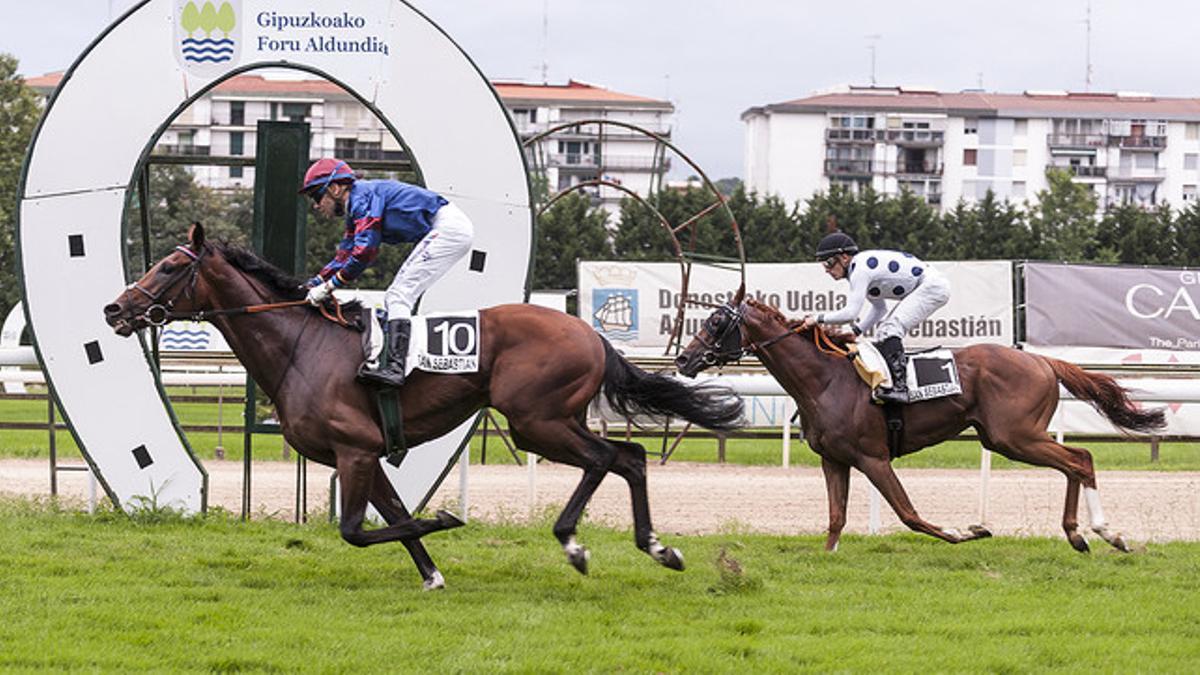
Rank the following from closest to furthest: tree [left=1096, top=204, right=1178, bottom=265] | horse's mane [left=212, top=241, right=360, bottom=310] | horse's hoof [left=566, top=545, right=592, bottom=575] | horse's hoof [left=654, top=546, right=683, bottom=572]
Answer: horse's hoof [left=566, top=545, right=592, bottom=575], horse's hoof [left=654, top=546, right=683, bottom=572], horse's mane [left=212, top=241, right=360, bottom=310], tree [left=1096, top=204, right=1178, bottom=265]

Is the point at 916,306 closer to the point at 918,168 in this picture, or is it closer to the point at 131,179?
the point at 131,179

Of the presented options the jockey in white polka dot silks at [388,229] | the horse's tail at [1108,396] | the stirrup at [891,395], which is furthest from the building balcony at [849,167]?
the jockey in white polka dot silks at [388,229]

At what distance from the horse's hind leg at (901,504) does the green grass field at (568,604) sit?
0.35ft

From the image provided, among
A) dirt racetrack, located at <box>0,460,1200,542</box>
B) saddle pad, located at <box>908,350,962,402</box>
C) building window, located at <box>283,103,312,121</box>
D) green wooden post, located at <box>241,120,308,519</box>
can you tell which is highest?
building window, located at <box>283,103,312,121</box>

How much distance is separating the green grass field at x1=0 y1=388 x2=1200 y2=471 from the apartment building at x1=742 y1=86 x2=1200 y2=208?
73.0 meters

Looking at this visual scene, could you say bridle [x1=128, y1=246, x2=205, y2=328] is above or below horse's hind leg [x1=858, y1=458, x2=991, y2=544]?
above

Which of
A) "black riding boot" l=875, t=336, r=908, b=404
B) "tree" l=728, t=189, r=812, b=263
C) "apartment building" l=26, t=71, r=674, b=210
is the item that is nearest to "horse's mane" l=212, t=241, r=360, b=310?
"black riding boot" l=875, t=336, r=908, b=404

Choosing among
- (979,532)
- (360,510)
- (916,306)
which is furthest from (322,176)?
(979,532)

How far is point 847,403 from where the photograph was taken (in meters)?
8.06

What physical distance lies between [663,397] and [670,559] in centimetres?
76

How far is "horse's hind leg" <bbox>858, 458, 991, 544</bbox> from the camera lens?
307 inches

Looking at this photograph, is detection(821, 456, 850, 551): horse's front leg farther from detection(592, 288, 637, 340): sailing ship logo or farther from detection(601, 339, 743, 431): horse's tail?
detection(592, 288, 637, 340): sailing ship logo

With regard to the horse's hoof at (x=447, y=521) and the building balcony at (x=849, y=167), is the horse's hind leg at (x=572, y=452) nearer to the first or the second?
the horse's hoof at (x=447, y=521)

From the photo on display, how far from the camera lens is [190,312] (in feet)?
23.5
